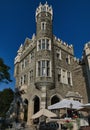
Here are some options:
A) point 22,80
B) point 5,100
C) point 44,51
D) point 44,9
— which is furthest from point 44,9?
point 5,100

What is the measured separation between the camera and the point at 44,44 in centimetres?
2762

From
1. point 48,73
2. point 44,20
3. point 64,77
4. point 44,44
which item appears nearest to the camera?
point 48,73

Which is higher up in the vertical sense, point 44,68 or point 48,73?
point 44,68

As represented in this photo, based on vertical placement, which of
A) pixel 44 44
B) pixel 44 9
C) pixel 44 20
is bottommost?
pixel 44 44

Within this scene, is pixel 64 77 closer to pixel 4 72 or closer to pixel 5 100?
pixel 4 72

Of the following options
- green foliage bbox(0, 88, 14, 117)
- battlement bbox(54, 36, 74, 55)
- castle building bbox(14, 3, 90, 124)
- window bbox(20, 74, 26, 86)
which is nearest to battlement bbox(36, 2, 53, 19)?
castle building bbox(14, 3, 90, 124)

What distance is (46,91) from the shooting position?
981 inches

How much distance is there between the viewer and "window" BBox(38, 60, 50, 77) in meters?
25.6

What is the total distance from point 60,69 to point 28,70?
5438mm

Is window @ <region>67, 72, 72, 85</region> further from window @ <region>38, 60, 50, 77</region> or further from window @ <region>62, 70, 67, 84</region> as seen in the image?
window @ <region>38, 60, 50, 77</region>

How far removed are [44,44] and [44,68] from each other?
3983 millimetres

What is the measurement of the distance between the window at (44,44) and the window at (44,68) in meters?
2.32

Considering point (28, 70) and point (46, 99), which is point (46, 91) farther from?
point (28, 70)

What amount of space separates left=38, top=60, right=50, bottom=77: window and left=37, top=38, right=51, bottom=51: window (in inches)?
91.2
